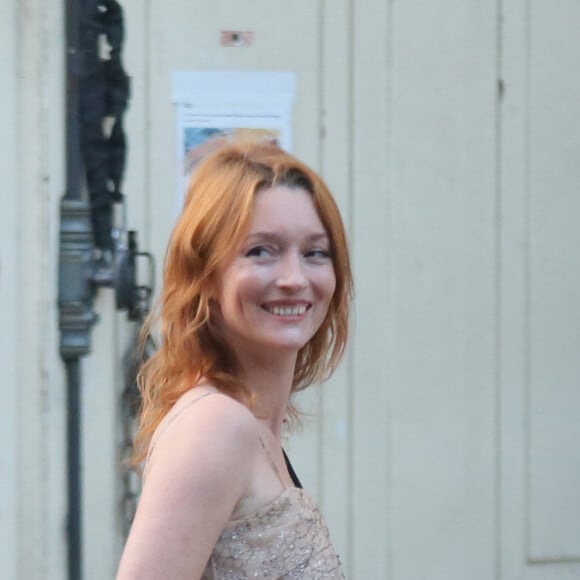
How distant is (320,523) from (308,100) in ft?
6.26

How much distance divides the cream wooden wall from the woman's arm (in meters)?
1.79

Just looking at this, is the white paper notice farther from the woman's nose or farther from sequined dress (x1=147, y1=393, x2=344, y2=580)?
sequined dress (x1=147, y1=393, x2=344, y2=580)

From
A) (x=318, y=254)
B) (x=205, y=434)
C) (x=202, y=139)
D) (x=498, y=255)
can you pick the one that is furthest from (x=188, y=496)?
(x=498, y=255)

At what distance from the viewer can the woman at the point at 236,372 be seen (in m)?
1.89

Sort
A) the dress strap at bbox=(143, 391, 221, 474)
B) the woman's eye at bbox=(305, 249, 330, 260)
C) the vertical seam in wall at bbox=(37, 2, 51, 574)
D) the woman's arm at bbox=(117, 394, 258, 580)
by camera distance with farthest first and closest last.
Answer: the vertical seam in wall at bbox=(37, 2, 51, 574)
the woman's eye at bbox=(305, 249, 330, 260)
the dress strap at bbox=(143, 391, 221, 474)
the woman's arm at bbox=(117, 394, 258, 580)

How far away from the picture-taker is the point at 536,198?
3.93 metres

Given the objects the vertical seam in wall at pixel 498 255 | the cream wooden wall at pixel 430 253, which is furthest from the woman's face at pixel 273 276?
the vertical seam in wall at pixel 498 255

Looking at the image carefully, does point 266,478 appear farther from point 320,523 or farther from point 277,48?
point 277,48

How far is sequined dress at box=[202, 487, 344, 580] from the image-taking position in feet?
6.43

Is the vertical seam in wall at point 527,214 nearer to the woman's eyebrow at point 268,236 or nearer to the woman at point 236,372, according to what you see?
the woman at point 236,372

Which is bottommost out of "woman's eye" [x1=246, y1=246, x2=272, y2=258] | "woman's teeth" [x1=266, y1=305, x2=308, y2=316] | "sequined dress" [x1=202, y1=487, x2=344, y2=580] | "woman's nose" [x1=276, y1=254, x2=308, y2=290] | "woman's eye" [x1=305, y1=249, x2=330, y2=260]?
"sequined dress" [x1=202, y1=487, x2=344, y2=580]

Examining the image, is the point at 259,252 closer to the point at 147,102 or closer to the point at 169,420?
the point at 169,420

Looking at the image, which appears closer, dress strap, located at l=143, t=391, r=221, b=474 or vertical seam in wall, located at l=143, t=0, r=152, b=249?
dress strap, located at l=143, t=391, r=221, b=474

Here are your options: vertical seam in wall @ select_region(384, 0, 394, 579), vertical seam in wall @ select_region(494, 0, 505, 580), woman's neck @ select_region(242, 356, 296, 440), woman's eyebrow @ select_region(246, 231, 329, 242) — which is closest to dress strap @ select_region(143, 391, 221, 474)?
woman's neck @ select_region(242, 356, 296, 440)
